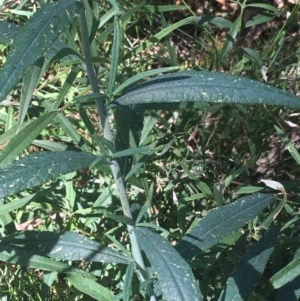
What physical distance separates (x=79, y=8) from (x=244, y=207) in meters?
0.62

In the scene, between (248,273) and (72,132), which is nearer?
(248,273)

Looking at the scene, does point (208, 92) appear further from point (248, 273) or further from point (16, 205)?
point (16, 205)

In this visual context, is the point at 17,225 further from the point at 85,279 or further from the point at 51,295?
the point at 85,279

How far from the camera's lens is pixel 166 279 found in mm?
1040

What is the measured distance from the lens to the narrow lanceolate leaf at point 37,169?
0.97 m

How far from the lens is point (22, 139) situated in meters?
1.24

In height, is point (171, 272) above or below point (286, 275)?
above

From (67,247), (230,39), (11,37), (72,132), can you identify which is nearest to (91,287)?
(67,247)

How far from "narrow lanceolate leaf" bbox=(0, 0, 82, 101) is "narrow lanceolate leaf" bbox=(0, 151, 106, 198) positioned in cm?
19

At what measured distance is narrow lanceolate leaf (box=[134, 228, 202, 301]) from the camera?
103 centimetres

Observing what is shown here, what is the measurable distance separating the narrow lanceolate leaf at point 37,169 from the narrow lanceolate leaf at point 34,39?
19cm

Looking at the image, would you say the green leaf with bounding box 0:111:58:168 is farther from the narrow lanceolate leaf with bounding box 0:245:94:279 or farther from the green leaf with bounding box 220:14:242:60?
the green leaf with bounding box 220:14:242:60

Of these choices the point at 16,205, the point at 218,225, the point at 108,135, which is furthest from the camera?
the point at 16,205

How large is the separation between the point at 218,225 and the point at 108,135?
0.34m
